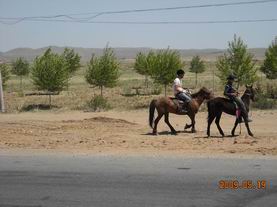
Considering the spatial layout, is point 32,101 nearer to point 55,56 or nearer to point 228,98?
point 55,56

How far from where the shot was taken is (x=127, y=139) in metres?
16.0

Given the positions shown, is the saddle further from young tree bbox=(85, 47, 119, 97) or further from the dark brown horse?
young tree bbox=(85, 47, 119, 97)

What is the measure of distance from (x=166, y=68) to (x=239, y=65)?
6680mm

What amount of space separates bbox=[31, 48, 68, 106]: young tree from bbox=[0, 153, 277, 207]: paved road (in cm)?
2864

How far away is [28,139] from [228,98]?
22.7ft

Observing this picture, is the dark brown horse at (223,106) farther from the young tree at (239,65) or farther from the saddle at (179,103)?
the young tree at (239,65)

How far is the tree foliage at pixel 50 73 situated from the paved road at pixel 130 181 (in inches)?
1128

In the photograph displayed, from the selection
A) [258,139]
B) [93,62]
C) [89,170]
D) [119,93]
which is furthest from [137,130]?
[119,93]

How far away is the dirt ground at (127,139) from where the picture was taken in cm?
1357

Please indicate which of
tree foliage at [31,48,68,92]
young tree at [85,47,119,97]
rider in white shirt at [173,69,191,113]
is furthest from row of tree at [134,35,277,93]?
rider in white shirt at [173,69,191,113]

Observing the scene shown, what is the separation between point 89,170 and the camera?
10039 millimetres

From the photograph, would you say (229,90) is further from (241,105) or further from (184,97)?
(184,97)

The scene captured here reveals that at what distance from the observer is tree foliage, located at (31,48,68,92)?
40.2 meters

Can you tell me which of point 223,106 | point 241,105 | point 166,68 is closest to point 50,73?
point 166,68
